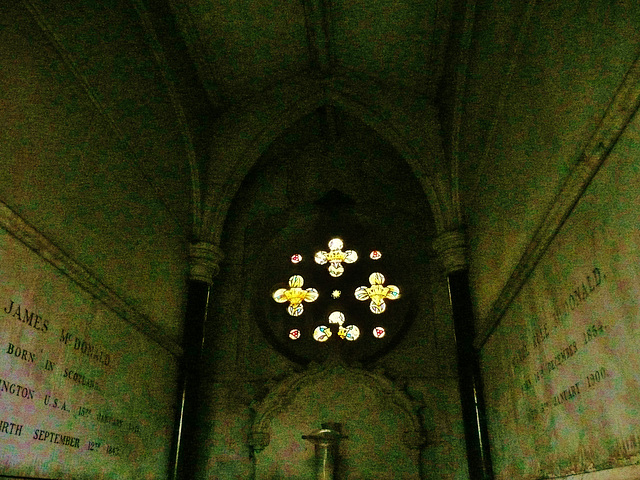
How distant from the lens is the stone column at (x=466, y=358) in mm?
6082

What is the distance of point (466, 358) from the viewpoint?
650 cm

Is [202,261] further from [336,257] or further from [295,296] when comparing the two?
[336,257]

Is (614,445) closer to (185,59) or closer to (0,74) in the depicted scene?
(0,74)

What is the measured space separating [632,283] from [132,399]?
4.52m

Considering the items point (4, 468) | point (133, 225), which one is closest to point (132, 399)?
point (133, 225)

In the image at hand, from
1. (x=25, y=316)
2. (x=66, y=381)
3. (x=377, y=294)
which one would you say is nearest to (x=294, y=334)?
(x=377, y=294)

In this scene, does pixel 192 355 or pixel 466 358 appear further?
pixel 192 355

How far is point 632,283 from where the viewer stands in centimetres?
268

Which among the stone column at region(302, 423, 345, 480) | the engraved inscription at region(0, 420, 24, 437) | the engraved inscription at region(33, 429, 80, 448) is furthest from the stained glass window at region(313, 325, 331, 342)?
the engraved inscription at region(0, 420, 24, 437)

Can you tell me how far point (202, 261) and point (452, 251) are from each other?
320cm

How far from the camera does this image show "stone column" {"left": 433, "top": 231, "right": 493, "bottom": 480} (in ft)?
20.0

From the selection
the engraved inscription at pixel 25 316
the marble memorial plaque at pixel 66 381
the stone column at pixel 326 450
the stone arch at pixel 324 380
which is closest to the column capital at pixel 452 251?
the stone arch at pixel 324 380

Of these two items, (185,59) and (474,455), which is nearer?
(474,455)

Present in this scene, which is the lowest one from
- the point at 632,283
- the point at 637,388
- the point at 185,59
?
the point at 637,388
